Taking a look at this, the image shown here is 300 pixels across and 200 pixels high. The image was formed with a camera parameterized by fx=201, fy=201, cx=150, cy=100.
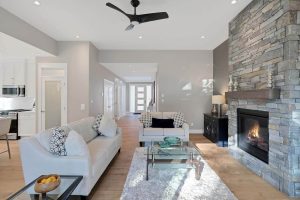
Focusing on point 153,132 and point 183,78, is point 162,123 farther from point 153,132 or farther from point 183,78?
point 183,78

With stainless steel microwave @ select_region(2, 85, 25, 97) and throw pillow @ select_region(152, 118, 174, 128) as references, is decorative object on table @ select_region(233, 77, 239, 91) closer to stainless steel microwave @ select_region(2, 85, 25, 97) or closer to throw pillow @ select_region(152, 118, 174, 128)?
throw pillow @ select_region(152, 118, 174, 128)

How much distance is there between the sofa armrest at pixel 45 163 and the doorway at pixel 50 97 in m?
3.64

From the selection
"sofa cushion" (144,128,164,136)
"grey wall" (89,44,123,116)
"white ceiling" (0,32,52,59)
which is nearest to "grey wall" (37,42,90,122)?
"grey wall" (89,44,123,116)

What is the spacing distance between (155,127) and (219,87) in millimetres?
2628

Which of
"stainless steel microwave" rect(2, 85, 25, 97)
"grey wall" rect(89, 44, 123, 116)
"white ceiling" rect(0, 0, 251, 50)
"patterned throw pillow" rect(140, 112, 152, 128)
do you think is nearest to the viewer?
"white ceiling" rect(0, 0, 251, 50)

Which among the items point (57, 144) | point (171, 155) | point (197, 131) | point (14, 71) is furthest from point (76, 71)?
point (197, 131)

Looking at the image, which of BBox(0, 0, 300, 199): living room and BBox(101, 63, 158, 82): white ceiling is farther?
BBox(101, 63, 158, 82): white ceiling

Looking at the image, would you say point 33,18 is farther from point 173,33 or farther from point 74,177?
point 74,177

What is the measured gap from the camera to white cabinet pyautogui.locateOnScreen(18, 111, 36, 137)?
19.8ft

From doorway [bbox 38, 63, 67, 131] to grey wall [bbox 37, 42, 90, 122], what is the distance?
26 centimetres

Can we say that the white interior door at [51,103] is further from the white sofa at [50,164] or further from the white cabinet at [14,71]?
the white sofa at [50,164]

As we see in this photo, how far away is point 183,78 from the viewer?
7027mm

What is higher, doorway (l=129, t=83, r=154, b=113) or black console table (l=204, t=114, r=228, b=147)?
doorway (l=129, t=83, r=154, b=113)

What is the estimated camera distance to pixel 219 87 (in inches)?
251
